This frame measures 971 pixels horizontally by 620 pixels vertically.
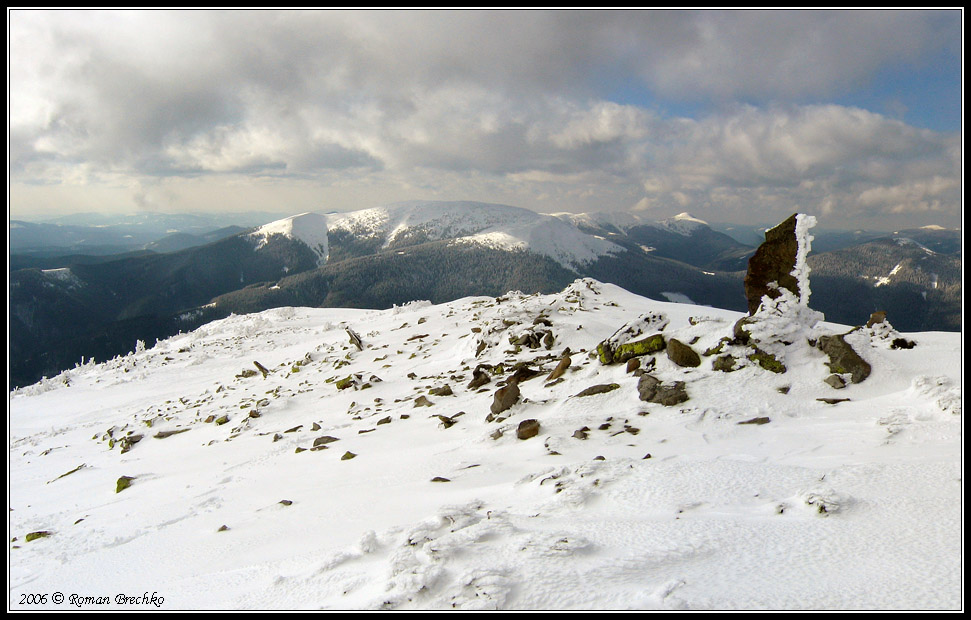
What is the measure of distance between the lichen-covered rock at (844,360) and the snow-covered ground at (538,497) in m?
0.19

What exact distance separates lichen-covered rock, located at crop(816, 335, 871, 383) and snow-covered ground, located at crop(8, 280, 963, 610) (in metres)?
0.19

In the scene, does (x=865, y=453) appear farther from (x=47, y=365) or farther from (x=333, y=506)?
(x=47, y=365)

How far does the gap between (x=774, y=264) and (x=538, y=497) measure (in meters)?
10.5

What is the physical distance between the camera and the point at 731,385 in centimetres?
944

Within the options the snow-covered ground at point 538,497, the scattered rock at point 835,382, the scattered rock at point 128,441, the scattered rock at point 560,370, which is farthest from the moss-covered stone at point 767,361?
the scattered rock at point 128,441

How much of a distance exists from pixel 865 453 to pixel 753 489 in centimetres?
216

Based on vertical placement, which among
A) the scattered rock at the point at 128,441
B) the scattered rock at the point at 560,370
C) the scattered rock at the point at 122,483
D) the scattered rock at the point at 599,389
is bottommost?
the scattered rock at the point at 128,441

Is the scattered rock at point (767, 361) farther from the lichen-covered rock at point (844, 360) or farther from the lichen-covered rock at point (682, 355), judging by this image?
the lichen-covered rock at point (682, 355)

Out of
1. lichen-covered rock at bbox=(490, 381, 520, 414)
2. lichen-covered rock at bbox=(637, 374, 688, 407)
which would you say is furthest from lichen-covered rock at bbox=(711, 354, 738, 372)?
lichen-covered rock at bbox=(490, 381, 520, 414)

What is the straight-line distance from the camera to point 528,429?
8.59 metres

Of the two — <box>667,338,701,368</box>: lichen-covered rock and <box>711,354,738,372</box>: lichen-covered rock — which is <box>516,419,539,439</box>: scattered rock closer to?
<box>667,338,701,368</box>: lichen-covered rock

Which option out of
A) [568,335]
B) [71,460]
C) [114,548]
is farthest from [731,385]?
[71,460]

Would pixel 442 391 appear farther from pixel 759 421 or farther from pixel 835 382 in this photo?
pixel 835 382

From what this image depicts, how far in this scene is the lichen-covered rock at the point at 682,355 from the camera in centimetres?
1063
